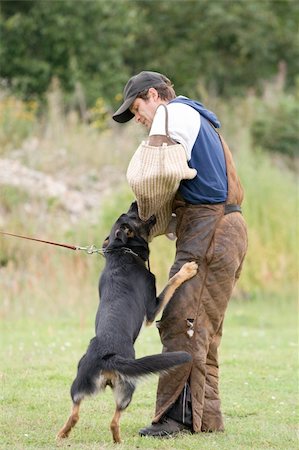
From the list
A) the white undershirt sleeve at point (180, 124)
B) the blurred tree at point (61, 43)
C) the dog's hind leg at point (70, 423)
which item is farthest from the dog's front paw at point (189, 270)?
the blurred tree at point (61, 43)

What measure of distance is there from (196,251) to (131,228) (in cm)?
45

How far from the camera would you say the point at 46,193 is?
14562 mm

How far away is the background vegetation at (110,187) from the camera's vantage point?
7301 mm

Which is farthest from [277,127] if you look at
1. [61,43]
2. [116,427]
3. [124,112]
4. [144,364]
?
[144,364]

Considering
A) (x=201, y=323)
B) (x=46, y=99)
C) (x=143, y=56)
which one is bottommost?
(x=201, y=323)

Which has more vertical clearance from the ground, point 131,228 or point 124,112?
point 124,112

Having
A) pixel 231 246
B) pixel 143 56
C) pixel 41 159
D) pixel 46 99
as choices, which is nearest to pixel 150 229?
pixel 231 246

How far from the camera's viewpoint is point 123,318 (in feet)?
19.0

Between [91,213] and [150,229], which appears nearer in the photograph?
[150,229]

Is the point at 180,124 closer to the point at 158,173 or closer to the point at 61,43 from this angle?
the point at 158,173

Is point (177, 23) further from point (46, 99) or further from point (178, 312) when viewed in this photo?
point (178, 312)

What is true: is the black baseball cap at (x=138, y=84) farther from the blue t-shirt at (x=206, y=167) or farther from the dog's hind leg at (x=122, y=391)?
the dog's hind leg at (x=122, y=391)

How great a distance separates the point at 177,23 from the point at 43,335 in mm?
17080

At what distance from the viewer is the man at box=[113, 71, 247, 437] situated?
19.8ft
